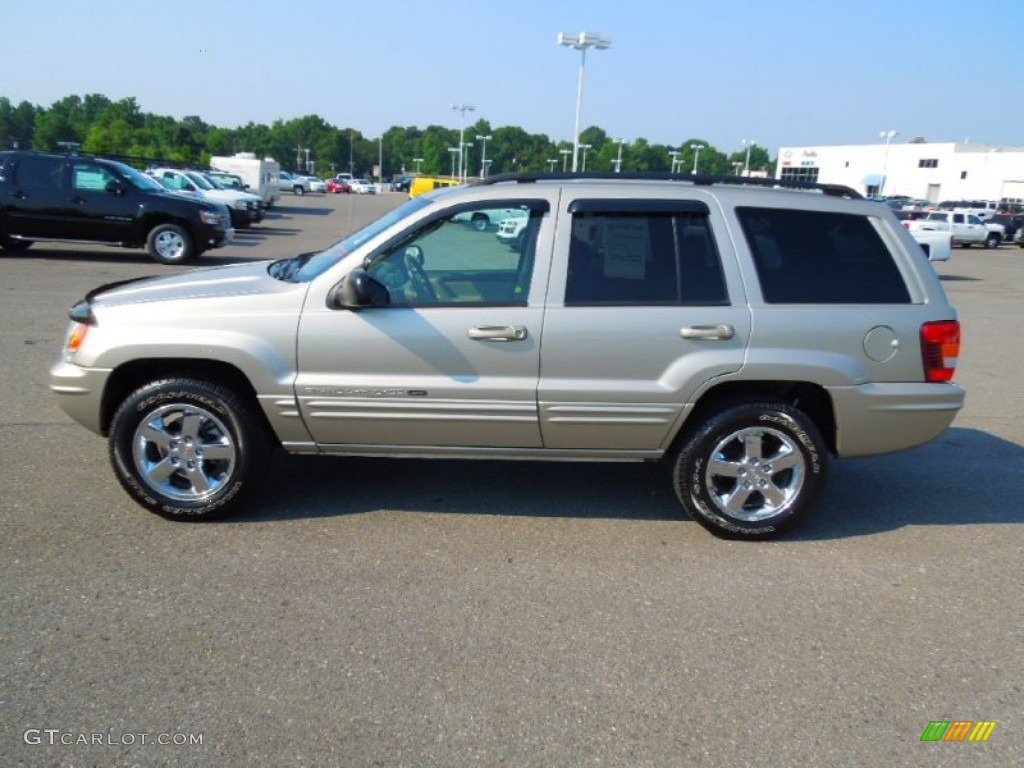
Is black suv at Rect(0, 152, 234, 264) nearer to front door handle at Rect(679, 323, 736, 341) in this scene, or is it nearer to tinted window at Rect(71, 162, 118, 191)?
tinted window at Rect(71, 162, 118, 191)

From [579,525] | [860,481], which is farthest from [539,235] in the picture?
[860,481]

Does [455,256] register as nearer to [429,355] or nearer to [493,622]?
[429,355]

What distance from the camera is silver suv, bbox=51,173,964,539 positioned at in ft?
13.0

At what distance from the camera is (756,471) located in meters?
4.17

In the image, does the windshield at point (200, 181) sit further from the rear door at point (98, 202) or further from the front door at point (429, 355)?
the front door at point (429, 355)

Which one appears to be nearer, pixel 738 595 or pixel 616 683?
pixel 616 683

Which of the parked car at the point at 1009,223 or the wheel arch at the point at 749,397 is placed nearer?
the wheel arch at the point at 749,397

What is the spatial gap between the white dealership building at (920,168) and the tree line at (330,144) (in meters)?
9.02

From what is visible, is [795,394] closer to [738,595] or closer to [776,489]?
[776,489]

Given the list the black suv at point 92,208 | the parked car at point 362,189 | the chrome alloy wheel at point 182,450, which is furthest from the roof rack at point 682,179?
the parked car at point 362,189

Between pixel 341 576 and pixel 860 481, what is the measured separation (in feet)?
11.5

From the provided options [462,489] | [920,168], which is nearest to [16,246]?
[462,489]

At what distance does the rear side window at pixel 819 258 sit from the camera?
161 inches

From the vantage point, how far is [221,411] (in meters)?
4.04
